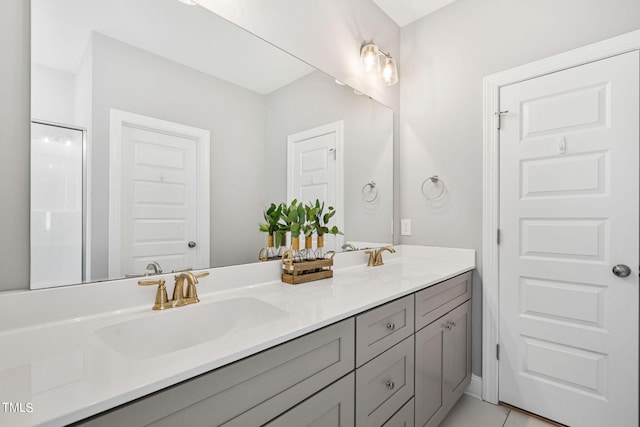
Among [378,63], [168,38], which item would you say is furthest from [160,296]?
[378,63]

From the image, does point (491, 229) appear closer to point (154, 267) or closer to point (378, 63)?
point (378, 63)

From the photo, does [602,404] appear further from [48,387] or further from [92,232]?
[92,232]

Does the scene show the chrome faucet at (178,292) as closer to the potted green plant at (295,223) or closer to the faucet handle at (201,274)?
the faucet handle at (201,274)

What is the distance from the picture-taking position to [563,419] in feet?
4.80

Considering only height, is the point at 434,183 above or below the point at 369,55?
below

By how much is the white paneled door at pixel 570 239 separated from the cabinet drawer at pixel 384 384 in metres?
0.78

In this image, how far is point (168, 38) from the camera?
3.43 ft

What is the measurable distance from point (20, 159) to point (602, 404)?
2.34m

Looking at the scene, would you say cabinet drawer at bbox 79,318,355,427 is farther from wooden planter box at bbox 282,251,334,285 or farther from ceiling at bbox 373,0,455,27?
ceiling at bbox 373,0,455,27

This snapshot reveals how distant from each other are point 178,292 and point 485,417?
5.65 ft

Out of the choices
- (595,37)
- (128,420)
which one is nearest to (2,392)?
(128,420)

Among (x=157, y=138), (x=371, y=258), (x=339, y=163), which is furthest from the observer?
(x=371, y=258)

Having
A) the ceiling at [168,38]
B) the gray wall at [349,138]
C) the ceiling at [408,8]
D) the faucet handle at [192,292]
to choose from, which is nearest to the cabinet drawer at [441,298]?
the gray wall at [349,138]

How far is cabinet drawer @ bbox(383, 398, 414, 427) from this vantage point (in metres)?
1.10
